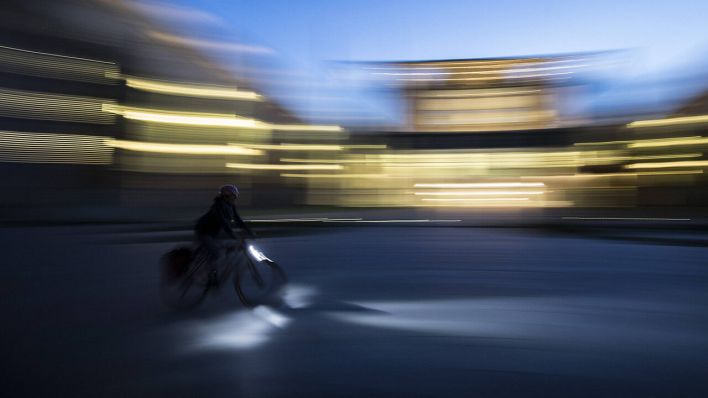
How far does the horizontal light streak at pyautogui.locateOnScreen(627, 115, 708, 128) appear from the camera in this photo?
52.3 meters

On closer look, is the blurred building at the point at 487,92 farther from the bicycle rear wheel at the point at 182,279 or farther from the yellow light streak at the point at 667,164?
the bicycle rear wheel at the point at 182,279

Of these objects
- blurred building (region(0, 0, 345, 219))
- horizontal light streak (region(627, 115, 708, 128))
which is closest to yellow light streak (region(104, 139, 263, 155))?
blurred building (region(0, 0, 345, 219))

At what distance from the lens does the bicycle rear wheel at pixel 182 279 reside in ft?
21.7

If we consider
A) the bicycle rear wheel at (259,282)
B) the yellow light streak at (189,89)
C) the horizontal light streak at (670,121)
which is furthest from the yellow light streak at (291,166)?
the bicycle rear wheel at (259,282)

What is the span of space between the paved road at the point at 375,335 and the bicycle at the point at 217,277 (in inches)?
8.5

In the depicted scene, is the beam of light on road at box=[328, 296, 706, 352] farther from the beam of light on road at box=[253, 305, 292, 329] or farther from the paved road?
the beam of light on road at box=[253, 305, 292, 329]

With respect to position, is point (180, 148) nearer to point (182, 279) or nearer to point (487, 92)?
point (487, 92)

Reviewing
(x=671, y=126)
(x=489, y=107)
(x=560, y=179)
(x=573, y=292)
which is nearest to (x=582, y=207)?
(x=560, y=179)

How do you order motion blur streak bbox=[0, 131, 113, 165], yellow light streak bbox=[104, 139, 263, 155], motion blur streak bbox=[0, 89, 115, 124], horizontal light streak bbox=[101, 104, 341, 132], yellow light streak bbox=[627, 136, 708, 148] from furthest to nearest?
yellow light streak bbox=[627, 136, 708, 148] < horizontal light streak bbox=[101, 104, 341, 132] < yellow light streak bbox=[104, 139, 263, 155] < motion blur streak bbox=[0, 89, 115, 124] < motion blur streak bbox=[0, 131, 113, 165]

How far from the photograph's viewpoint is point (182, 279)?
674 cm

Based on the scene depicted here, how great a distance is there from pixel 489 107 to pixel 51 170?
44909 mm

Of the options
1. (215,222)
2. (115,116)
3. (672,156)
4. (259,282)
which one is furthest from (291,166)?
(215,222)

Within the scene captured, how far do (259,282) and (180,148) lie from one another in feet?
150

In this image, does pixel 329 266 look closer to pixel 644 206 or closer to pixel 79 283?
pixel 79 283
